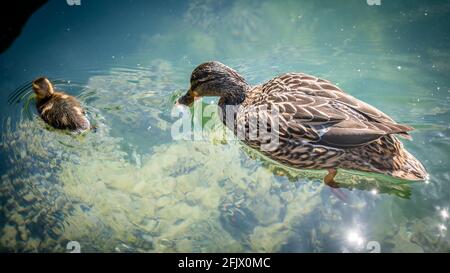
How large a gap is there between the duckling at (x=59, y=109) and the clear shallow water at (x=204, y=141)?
0.53 feet

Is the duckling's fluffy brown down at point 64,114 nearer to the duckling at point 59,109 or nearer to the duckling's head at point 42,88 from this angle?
the duckling at point 59,109

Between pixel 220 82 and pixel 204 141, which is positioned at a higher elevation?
A: pixel 220 82

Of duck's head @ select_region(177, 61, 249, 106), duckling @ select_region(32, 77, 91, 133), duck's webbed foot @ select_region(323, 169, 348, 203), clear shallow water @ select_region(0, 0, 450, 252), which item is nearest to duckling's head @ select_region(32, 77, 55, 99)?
duckling @ select_region(32, 77, 91, 133)

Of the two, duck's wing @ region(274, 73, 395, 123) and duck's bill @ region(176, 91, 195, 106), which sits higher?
duck's wing @ region(274, 73, 395, 123)

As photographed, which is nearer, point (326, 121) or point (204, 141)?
point (326, 121)

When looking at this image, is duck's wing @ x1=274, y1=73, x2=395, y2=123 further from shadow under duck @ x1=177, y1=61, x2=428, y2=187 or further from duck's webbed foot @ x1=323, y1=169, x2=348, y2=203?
duck's webbed foot @ x1=323, y1=169, x2=348, y2=203

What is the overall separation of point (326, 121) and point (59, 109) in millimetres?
2904

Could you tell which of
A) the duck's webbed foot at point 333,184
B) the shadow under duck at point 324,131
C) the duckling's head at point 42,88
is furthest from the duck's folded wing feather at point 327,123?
the duckling's head at point 42,88

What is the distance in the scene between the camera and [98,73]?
5312 millimetres

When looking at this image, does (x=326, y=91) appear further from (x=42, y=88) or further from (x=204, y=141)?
(x=42, y=88)

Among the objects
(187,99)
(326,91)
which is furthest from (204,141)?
(326,91)

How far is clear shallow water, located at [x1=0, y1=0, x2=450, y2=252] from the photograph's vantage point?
3.45 m

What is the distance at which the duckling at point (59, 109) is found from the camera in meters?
4.22

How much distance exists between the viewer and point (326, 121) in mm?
3436
